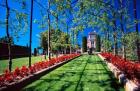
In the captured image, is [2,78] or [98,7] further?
[98,7]

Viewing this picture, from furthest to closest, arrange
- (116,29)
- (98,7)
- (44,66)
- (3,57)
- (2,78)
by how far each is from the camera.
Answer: (3,57) < (116,29) < (44,66) < (98,7) < (2,78)

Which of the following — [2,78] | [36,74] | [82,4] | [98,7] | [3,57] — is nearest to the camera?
[2,78]

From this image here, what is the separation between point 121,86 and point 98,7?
305 inches

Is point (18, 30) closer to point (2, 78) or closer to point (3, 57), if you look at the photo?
point (2, 78)

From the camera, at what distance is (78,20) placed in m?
20.3

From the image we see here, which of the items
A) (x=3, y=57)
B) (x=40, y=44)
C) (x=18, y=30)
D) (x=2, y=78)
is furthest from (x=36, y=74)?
(x=40, y=44)

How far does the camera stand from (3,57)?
45344mm

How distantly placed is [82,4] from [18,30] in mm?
4756

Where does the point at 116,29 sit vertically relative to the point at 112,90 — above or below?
above

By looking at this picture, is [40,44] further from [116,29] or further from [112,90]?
[112,90]

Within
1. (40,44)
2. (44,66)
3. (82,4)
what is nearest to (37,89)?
(82,4)

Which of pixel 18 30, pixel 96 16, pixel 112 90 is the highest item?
pixel 96 16

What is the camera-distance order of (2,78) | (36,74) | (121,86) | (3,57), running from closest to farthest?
(2,78)
(121,86)
(36,74)
(3,57)

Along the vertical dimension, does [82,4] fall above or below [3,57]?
above
